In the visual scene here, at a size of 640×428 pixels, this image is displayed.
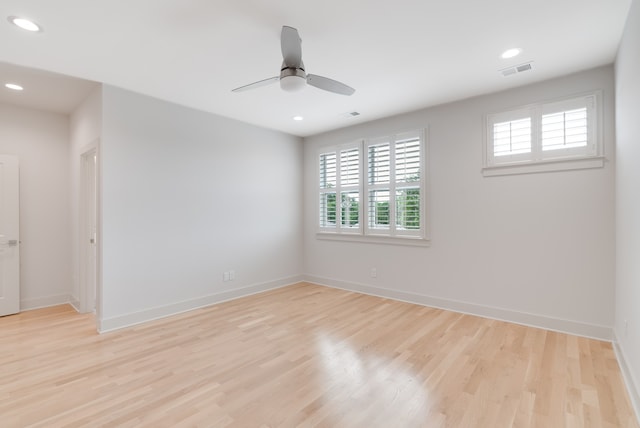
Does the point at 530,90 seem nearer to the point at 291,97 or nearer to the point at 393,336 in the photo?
the point at 291,97

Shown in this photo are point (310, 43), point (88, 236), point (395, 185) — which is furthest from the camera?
point (395, 185)

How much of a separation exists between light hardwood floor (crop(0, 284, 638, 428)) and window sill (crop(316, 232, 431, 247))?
3.37 feet

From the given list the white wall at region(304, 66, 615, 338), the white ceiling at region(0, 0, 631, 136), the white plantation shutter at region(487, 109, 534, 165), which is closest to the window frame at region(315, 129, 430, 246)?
the white wall at region(304, 66, 615, 338)

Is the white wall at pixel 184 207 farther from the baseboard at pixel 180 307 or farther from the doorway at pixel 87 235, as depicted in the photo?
the doorway at pixel 87 235

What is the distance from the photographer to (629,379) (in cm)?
226

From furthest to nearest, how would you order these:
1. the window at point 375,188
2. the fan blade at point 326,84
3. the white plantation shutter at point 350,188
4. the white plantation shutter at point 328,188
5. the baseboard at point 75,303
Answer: the white plantation shutter at point 328,188
the white plantation shutter at point 350,188
the window at point 375,188
the baseboard at point 75,303
the fan blade at point 326,84

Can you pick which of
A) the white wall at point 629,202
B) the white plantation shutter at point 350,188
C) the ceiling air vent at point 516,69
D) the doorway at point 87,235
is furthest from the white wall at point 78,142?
the white wall at point 629,202

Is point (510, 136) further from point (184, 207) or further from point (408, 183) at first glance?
point (184, 207)

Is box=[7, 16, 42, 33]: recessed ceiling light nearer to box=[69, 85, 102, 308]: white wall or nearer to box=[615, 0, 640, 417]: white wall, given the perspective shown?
box=[69, 85, 102, 308]: white wall

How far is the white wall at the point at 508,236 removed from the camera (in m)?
3.15

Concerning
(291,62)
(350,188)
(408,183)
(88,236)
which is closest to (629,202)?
(408,183)

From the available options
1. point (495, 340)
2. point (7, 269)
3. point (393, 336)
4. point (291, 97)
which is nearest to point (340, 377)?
point (393, 336)

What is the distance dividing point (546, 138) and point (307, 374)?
3470 millimetres

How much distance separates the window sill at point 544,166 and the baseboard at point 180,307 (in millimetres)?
3673
